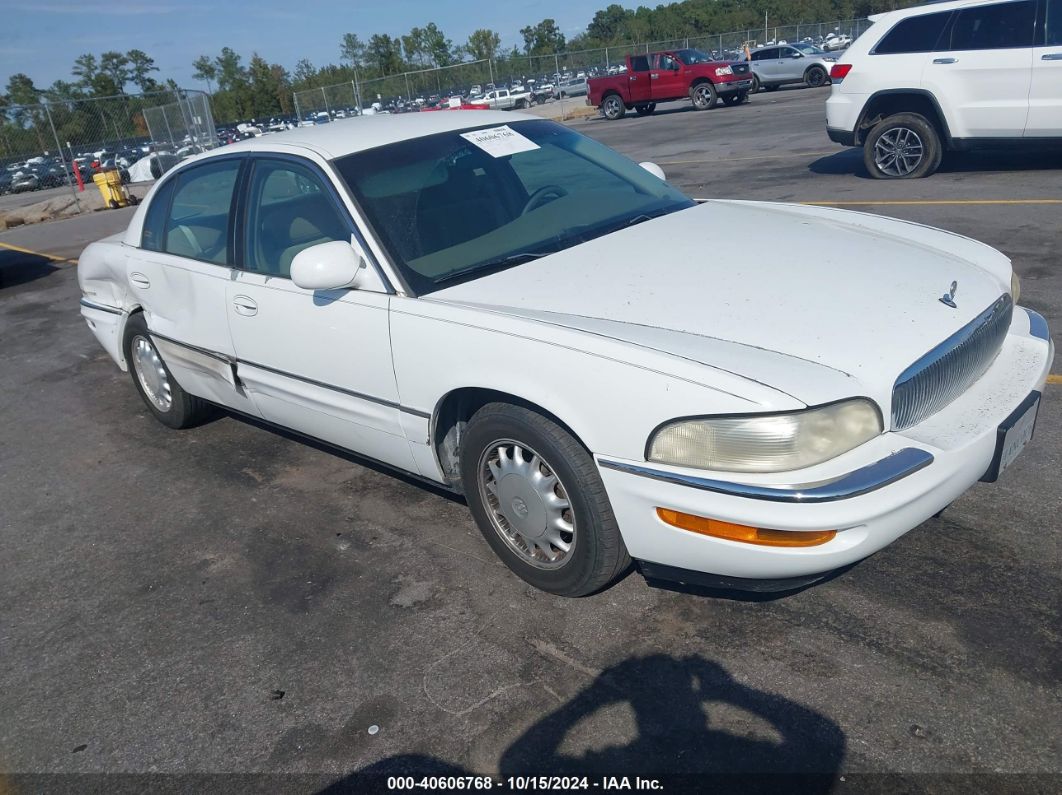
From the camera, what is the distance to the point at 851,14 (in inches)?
2970

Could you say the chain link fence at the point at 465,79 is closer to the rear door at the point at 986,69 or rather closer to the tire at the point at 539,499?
the rear door at the point at 986,69

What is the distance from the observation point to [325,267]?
125 inches

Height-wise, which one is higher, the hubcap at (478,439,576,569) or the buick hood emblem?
the buick hood emblem

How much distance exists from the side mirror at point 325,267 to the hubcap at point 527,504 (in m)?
0.84

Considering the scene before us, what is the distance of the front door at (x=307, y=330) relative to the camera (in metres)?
3.40

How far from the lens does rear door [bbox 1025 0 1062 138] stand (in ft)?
27.5

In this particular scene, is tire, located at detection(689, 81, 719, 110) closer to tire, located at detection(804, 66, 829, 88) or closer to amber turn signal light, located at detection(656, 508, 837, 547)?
tire, located at detection(804, 66, 829, 88)

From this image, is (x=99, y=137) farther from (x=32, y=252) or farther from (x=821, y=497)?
(x=821, y=497)

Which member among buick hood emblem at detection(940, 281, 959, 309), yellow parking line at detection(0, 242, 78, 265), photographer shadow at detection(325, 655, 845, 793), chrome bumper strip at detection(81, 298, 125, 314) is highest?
buick hood emblem at detection(940, 281, 959, 309)

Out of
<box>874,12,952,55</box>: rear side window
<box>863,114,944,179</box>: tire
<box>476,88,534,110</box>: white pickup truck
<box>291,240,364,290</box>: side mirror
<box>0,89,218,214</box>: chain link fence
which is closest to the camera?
<box>291,240,364,290</box>: side mirror

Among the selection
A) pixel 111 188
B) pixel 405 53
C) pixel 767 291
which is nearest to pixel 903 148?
pixel 767 291

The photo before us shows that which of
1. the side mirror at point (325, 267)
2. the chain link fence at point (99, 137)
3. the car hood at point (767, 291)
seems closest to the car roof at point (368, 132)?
the side mirror at point (325, 267)

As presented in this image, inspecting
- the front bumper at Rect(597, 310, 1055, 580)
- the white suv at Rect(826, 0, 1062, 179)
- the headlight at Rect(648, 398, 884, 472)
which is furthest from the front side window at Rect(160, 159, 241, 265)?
the white suv at Rect(826, 0, 1062, 179)

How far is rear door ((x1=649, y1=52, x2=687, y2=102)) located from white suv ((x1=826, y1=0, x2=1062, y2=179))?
1603 cm
